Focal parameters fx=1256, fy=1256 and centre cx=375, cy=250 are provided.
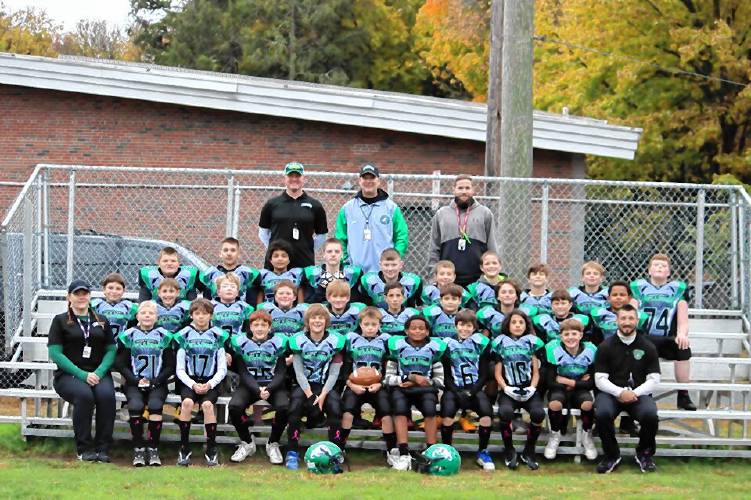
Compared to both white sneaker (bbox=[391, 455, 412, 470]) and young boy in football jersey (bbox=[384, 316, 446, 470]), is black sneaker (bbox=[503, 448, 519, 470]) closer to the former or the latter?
young boy in football jersey (bbox=[384, 316, 446, 470])

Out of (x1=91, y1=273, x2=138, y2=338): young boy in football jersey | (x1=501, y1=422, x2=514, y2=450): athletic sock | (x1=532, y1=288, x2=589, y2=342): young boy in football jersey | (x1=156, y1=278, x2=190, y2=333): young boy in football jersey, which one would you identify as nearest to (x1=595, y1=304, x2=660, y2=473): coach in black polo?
(x1=532, y1=288, x2=589, y2=342): young boy in football jersey

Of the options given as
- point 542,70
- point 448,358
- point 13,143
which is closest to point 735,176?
Result: point 542,70

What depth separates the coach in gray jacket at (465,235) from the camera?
10992 millimetres

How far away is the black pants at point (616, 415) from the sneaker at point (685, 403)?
0.85 metres

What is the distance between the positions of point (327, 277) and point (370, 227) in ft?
2.04

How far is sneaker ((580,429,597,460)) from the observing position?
33.4 ft

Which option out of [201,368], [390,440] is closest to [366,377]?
[390,440]

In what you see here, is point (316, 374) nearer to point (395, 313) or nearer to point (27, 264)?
point (395, 313)

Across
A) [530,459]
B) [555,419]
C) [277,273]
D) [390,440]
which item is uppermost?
[277,273]

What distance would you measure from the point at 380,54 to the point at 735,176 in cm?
1937

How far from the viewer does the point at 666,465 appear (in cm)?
1038

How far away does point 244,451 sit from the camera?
1005 centimetres

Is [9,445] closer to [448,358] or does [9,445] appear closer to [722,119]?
[448,358]

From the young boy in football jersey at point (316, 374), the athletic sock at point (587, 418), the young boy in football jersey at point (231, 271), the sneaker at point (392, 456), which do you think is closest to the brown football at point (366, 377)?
the young boy in football jersey at point (316, 374)
